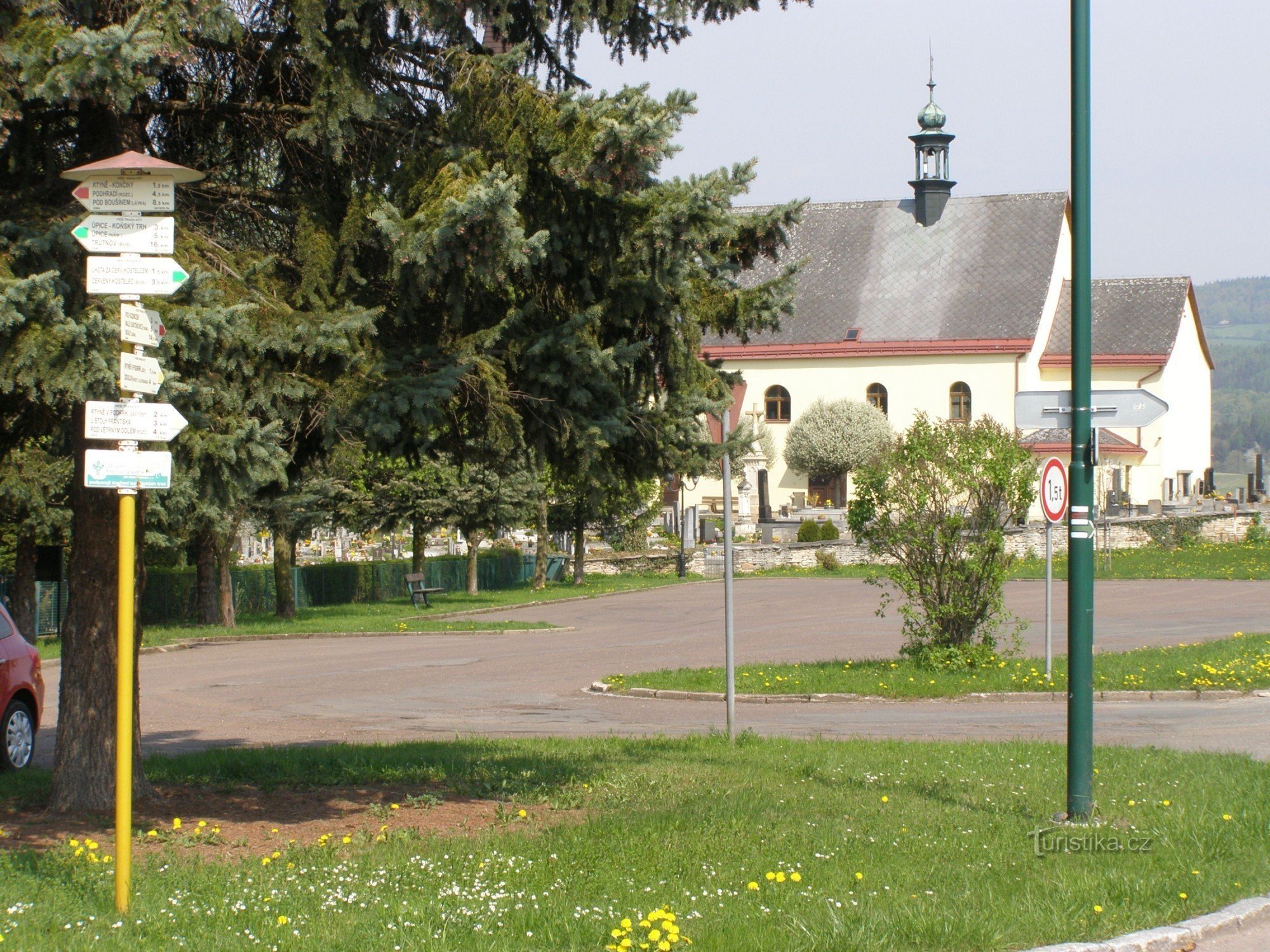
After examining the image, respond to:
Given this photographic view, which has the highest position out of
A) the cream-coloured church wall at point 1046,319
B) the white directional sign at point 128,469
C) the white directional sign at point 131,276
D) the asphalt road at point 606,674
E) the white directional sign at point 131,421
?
the cream-coloured church wall at point 1046,319

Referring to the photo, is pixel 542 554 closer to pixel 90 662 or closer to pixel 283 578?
pixel 283 578

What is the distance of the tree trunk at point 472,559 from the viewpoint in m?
39.4

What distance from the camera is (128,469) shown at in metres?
5.78

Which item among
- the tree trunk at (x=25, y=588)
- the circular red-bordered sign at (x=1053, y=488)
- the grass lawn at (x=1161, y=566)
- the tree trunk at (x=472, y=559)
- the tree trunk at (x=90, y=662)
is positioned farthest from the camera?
the grass lawn at (x=1161, y=566)

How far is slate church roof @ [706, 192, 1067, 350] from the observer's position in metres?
67.4

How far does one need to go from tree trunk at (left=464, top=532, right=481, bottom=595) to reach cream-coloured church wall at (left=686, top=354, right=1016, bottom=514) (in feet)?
80.6

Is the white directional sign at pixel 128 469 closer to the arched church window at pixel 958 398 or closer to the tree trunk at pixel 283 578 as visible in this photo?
the tree trunk at pixel 283 578

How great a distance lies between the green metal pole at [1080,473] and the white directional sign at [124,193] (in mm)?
5033

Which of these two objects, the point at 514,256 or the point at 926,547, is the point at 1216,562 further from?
the point at 514,256

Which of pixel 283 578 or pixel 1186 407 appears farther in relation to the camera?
pixel 1186 407

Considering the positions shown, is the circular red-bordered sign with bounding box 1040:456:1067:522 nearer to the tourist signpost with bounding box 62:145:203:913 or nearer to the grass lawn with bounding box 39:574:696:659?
the tourist signpost with bounding box 62:145:203:913

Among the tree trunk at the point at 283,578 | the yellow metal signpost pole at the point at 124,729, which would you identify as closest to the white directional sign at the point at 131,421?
the yellow metal signpost pole at the point at 124,729

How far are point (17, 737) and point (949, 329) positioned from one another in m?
60.1

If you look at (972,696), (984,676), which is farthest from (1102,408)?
(984,676)
